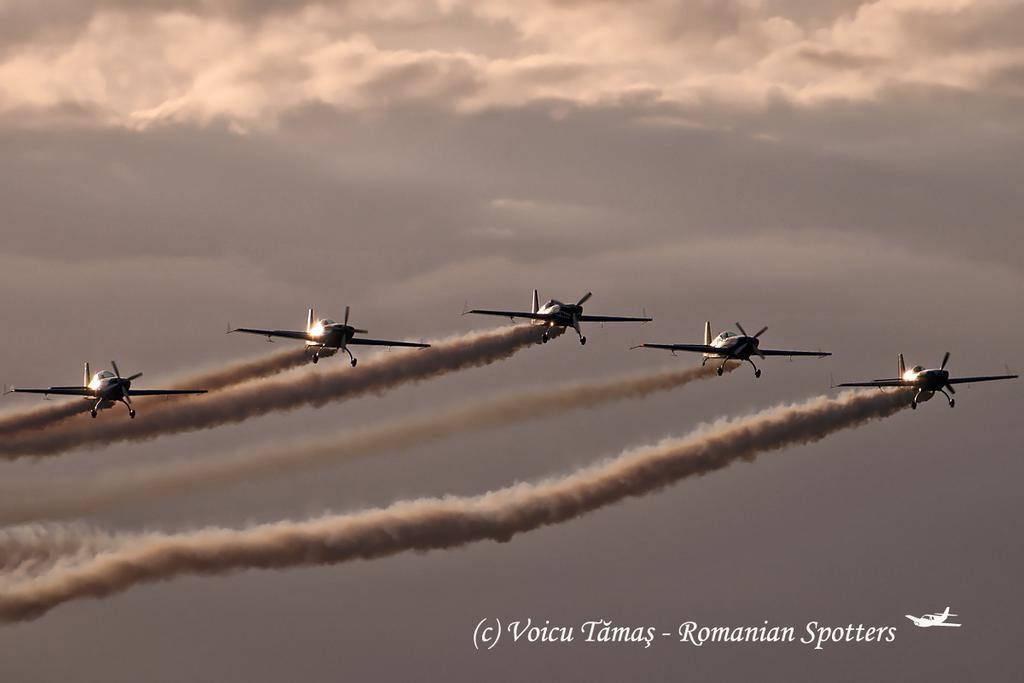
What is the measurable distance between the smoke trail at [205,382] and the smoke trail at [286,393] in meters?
0.62

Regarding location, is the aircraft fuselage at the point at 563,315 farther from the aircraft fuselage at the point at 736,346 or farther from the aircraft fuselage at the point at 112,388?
the aircraft fuselage at the point at 112,388

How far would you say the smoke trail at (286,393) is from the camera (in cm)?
12269

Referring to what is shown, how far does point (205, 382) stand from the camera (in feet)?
411

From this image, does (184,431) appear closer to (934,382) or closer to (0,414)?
(0,414)

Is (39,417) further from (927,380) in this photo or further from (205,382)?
(927,380)

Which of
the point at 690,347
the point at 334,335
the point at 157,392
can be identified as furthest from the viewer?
the point at 690,347

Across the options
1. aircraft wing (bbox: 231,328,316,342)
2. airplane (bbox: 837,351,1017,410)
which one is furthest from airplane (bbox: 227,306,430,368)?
airplane (bbox: 837,351,1017,410)

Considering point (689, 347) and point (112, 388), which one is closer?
point (112, 388)

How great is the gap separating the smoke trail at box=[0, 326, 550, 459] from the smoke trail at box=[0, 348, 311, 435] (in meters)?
0.62

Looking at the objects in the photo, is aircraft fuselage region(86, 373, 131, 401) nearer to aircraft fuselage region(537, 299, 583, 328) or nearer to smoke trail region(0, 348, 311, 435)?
smoke trail region(0, 348, 311, 435)

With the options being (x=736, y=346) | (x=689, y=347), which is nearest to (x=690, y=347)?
(x=689, y=347)

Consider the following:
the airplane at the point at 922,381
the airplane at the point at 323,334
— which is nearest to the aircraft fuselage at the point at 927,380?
the airplane at the point at 922,381

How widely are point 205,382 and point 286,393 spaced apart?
6.06 meters

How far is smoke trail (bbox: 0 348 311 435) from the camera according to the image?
123m
